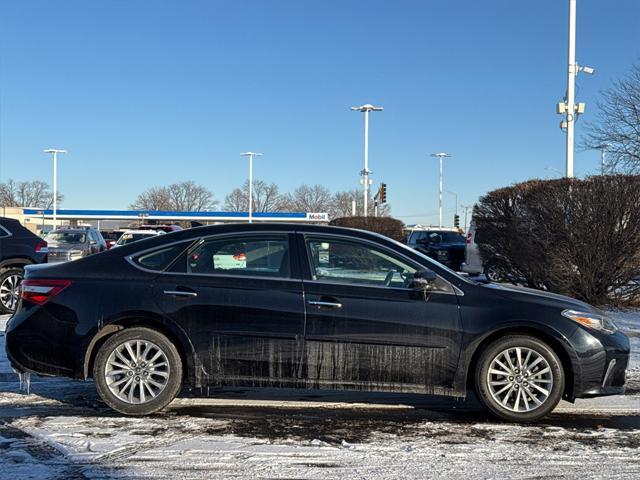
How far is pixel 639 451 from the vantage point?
4539mm

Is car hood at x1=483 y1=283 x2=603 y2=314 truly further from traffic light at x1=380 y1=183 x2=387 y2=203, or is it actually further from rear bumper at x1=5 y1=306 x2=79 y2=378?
traffic light at x1=380 y1=183 x2=387 y2=203

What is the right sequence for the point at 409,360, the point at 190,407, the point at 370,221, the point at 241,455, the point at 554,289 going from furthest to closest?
1. the point at 370,221
2. the point at 554,289
3. the point at 190,407
4. the point at 409,360
5. the point at 241,455

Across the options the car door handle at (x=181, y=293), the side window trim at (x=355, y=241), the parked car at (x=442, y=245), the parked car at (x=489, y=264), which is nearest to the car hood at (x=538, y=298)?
the side window trim at (x=355, y=241)

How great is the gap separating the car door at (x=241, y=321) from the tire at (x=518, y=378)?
1573 mm

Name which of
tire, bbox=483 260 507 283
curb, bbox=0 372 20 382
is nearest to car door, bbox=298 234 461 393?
curb, bbox=0 372 20 382

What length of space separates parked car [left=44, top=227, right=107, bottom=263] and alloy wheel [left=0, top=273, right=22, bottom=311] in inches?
184

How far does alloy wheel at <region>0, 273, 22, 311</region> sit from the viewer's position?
1134 centimetres

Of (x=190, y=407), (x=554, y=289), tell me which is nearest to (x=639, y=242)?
(x=554, y=289)

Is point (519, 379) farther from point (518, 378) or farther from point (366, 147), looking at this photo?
point (366, 147)

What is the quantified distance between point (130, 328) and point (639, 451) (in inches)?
161

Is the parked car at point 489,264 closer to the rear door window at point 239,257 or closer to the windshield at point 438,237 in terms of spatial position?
the windshield at point 438,237

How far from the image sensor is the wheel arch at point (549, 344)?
17.2 ft

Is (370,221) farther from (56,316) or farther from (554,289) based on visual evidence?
(56,316)

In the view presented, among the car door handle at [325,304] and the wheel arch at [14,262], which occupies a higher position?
the wheel arch at [14,262]
